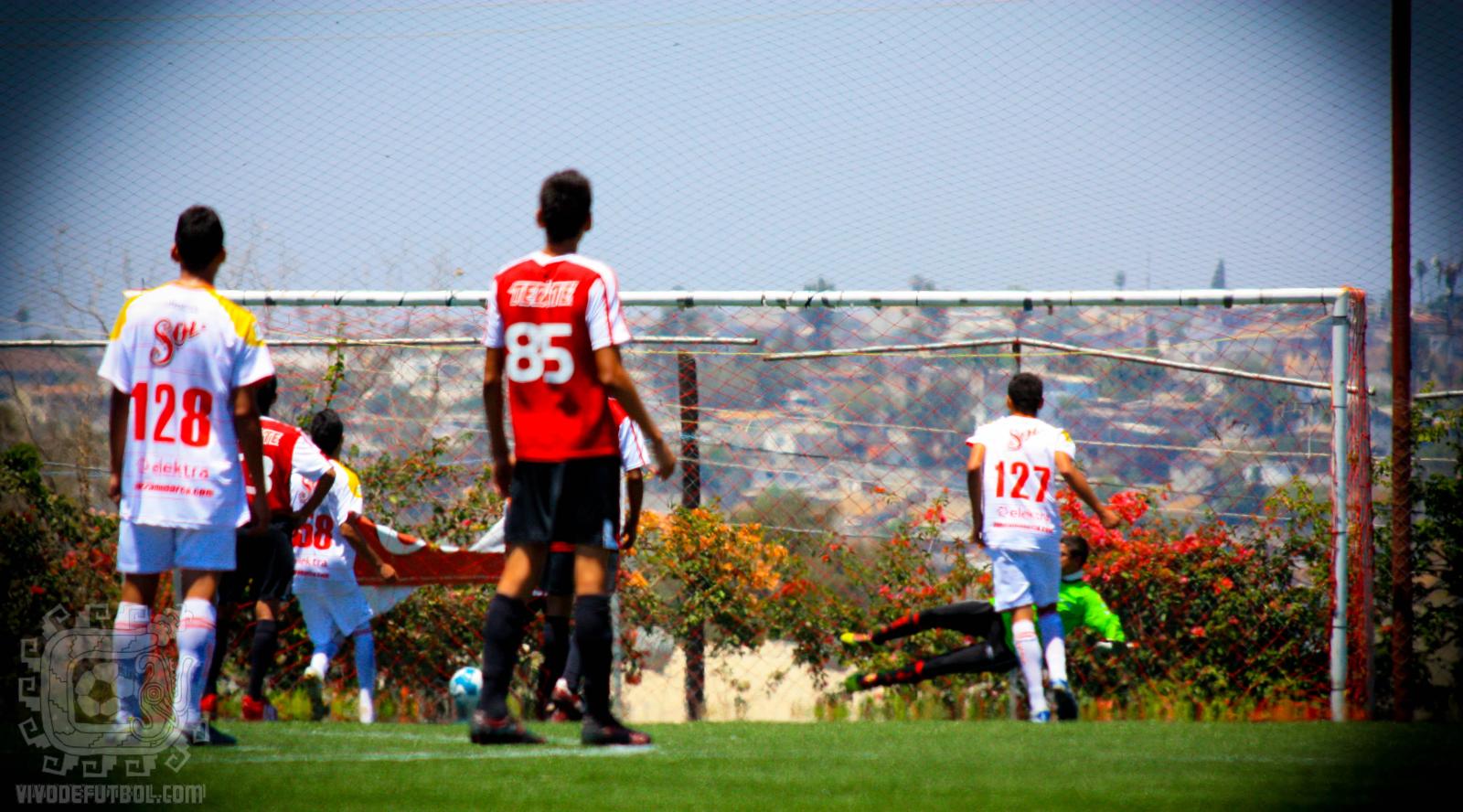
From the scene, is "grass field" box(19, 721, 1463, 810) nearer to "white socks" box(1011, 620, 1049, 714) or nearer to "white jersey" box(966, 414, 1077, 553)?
"white socks" box(1011, 620, 1049, 714)

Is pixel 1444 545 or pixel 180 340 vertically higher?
pixel 180 340

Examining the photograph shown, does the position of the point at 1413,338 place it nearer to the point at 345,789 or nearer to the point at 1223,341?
the point at 1223,341

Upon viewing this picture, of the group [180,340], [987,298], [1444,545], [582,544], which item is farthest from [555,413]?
[1444,545]

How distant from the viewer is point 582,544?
500 cm

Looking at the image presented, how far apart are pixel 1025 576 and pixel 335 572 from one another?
3.80 meters

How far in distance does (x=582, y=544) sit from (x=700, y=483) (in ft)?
17.5

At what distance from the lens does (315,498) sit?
24.5ft

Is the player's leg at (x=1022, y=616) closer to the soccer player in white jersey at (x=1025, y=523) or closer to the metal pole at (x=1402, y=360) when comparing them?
the soccer player in white jersey at (x=1025, y=523)

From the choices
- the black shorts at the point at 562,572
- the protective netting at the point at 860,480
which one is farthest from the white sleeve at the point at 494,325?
the protective netting at the point at 860,480

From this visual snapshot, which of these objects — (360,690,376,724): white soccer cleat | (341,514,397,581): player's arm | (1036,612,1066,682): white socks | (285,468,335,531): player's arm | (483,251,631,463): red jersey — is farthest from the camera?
(360,690,376,724): white soccer cleat

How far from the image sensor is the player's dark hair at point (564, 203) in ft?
16.4

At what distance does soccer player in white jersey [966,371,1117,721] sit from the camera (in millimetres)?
7625

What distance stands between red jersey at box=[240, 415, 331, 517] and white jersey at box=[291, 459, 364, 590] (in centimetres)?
75

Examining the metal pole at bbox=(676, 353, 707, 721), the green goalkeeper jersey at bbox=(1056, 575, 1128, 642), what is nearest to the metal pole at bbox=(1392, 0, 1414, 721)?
the green goalkeeper jersey at bbox=(1056, 575, 1128, 642)
